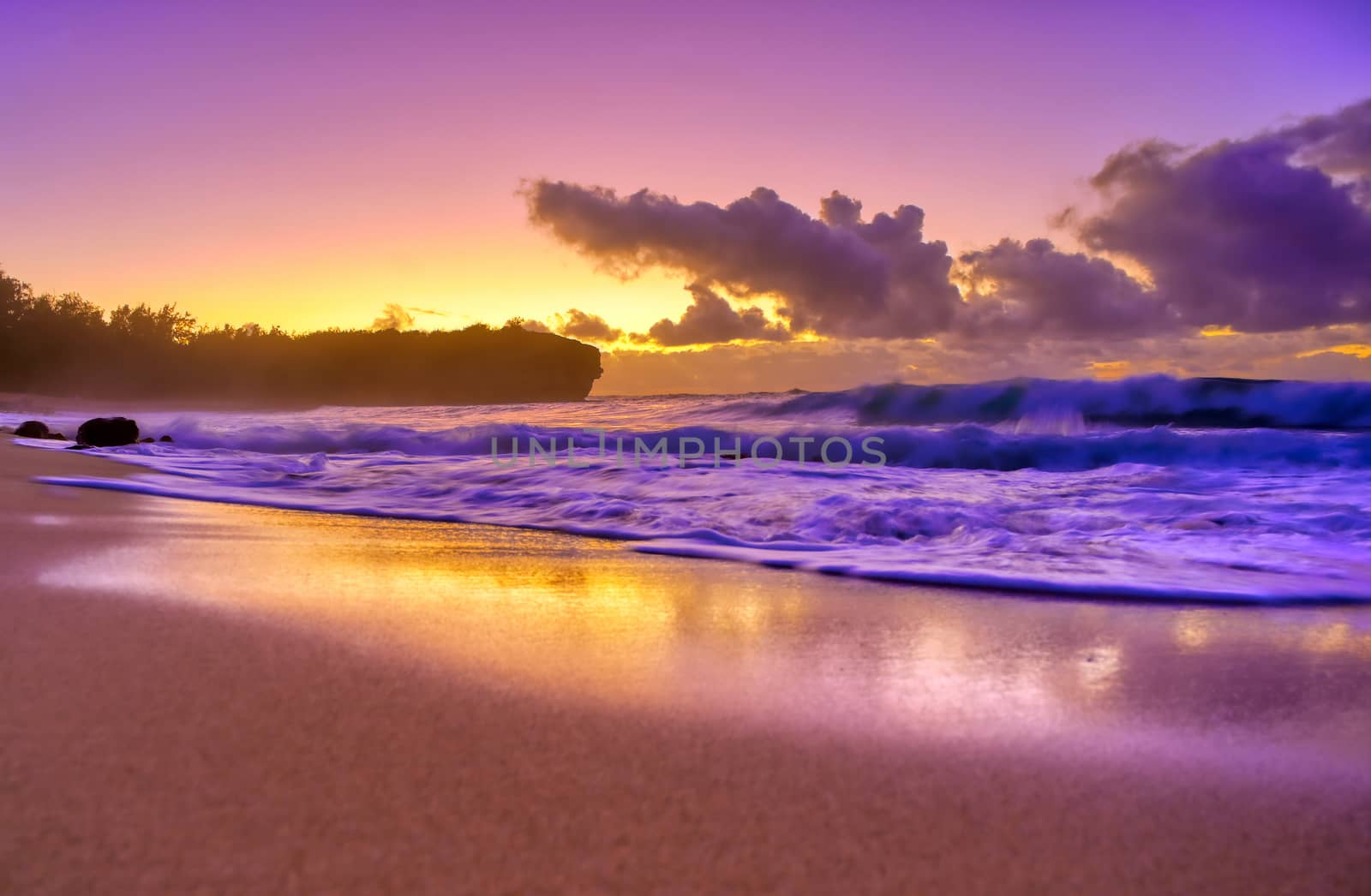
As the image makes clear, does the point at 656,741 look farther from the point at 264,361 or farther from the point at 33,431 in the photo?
the point at 264,361

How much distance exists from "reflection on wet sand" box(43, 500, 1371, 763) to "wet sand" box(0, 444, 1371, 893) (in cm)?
1

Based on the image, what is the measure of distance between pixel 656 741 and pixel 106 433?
1071 cm

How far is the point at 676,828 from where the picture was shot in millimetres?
1023

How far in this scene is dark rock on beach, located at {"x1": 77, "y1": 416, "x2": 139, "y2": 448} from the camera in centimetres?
956

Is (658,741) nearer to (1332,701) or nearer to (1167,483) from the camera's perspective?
(1332,701)

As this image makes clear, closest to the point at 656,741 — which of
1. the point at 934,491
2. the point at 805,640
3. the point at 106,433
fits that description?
the point at 805,640

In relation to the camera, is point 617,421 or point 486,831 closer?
point 486,831

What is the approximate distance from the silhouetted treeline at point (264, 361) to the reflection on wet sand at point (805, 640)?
48.3 m

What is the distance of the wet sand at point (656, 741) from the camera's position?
952 millimetres

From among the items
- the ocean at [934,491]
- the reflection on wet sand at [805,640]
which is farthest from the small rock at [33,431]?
the reflection on wet sand at [805,640]

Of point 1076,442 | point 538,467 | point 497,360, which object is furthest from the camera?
point 497,360

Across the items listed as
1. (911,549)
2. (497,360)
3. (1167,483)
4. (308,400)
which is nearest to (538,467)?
(911,549)

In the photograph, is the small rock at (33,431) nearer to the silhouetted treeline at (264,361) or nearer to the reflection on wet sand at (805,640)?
the reflection on wet sand at (805,640)

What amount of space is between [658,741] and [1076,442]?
30.4ft
